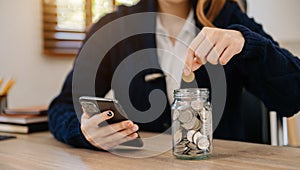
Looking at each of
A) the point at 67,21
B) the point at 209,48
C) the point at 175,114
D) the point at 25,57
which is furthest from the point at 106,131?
the point at 67,21

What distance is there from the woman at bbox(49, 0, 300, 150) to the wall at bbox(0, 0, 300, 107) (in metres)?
0.54

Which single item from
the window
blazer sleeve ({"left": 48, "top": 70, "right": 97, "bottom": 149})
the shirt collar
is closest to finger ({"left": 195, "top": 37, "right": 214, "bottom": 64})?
blazer sleeve ({"left": 48, "top": 70, "right": 97, "bottom": 149})

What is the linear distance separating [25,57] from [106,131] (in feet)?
3.38

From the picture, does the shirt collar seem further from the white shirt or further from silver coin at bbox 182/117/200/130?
silver coin at bbox 182/117/200/130

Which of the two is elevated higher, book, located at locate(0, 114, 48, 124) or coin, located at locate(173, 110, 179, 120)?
coin, located at locate(173, 110, 179, 120)

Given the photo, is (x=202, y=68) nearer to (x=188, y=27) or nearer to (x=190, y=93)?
(x=188, y=27)

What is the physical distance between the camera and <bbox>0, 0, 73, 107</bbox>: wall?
170 cm

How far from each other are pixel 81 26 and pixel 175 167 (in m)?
1.39

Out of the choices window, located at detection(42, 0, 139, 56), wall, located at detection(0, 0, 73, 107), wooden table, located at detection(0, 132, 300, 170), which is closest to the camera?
wooden table, located at detection(0, 132, 300, 170)

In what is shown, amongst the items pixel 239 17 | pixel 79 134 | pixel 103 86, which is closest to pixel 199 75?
pixel 239 17

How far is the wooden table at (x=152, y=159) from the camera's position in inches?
28.4

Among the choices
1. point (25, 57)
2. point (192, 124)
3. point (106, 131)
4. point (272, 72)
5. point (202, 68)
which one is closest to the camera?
point (192, 124)

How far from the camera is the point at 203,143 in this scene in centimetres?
76

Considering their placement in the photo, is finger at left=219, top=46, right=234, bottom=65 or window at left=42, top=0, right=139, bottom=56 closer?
finger at left=219, top=46, right=234, bottom=65
